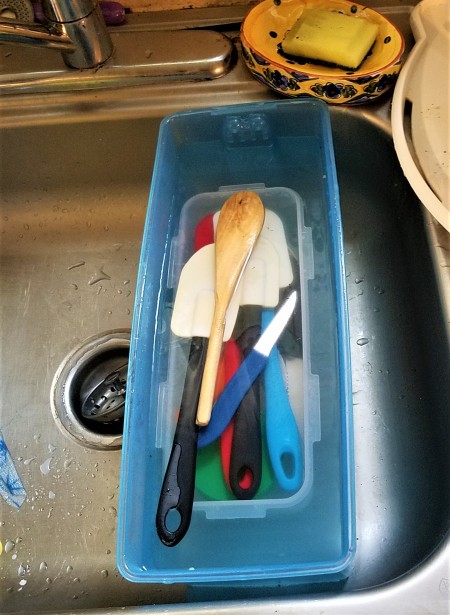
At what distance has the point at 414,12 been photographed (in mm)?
646

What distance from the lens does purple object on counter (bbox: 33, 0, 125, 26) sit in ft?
2.27

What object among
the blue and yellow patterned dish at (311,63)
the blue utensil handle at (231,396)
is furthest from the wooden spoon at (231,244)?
the blue and yellow patterned dish at (311,63)

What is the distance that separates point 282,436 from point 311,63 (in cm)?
42

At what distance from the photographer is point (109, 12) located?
2.29 ft

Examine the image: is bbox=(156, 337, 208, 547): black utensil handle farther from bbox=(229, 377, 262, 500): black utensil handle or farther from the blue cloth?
the blue cloth

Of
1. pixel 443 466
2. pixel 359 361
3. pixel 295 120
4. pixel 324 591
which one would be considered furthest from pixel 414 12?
pixel 324 591

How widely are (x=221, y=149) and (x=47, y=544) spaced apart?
0.52 metres

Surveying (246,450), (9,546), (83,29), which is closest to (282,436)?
(246,450)

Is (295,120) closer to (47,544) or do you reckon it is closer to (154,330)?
(154,330)

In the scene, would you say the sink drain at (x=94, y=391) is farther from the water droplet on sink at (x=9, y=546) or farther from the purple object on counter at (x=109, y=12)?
the purple object on counter at (x=109, y=12)

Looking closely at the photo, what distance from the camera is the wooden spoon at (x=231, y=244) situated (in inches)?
22.0

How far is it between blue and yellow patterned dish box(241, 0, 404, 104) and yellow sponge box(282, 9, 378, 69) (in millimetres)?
12

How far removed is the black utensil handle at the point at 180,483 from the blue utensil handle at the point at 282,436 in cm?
7

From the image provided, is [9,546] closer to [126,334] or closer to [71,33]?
[126,334]
